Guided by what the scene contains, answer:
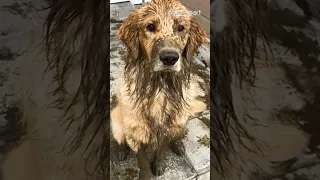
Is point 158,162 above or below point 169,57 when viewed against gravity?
below

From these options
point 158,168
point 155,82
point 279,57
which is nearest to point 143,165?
point 158,168

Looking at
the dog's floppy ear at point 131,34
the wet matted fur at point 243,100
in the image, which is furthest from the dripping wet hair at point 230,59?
the dog's floppy ear at point 131,34

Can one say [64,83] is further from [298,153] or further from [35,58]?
[298,153]

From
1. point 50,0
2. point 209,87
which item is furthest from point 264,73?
point 50,0

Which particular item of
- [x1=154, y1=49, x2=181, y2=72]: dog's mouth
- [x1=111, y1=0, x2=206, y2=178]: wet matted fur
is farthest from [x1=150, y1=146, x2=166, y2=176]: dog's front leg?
[x1=154, y1=49, x2=181, y2=72]: dog's mouth

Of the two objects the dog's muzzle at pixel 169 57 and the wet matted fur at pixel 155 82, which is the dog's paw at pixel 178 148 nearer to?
the wet matted fur at pixel 155 82

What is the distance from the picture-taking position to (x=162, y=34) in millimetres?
655

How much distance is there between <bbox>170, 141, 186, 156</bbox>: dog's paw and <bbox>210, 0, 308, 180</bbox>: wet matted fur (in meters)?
0.04

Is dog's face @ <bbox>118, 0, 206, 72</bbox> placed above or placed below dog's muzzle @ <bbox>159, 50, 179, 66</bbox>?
above

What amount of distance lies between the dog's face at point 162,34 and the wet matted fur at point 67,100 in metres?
0.04

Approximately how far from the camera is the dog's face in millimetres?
653

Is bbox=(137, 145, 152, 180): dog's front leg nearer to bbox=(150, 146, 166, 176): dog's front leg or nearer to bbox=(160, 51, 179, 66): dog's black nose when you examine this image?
bbox=(150, 146, 166, 176): dog's front leg

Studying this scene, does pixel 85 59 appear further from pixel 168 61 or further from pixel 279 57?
pixel 279 57

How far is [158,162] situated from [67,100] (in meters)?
0.16
